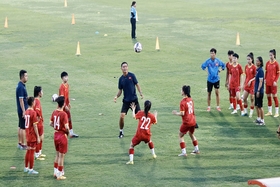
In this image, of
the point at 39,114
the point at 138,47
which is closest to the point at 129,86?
the point at 39,114

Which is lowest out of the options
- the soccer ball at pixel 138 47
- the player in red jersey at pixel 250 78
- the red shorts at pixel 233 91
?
the red shorts at pixel 233 91

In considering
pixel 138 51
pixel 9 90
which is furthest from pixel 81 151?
pixel 138 51

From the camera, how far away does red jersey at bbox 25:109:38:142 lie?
14.7 metres

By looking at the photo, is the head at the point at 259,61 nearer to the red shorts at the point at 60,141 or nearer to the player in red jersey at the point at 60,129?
the player in red jersey at the point at 60,129

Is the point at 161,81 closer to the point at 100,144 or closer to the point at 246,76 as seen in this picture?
the point at 246,76

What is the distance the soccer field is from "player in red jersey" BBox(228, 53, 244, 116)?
2.07ft

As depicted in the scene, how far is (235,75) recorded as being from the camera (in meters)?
20.6

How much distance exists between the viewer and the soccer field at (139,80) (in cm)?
1512

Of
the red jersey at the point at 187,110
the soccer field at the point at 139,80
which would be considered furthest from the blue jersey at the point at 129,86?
the red jersey at the point at 187,110

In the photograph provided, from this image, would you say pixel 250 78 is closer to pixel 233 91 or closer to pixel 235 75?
pixel 235 75

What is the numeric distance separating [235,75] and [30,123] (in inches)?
333

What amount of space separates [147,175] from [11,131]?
233 inches

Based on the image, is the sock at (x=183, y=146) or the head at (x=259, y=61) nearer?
the sock at (x=183, y=146)

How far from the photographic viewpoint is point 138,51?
32094 mm
